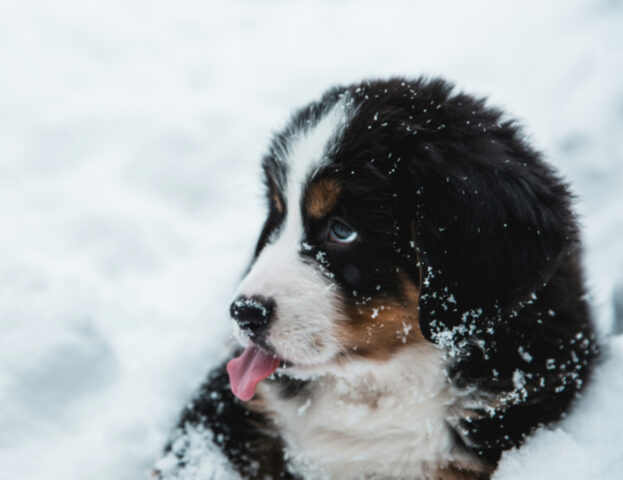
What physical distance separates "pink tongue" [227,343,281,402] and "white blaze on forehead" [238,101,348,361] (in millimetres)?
131

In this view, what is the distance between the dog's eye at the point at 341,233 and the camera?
7.20ft

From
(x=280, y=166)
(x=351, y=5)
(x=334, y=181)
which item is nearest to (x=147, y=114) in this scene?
(x=351, y=5)

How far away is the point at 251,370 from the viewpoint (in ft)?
7.48

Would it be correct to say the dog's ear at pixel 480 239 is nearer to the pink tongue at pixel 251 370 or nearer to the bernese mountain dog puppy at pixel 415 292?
the bernese mountain dog puppy at pixel 415 292

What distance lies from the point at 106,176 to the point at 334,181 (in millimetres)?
3188

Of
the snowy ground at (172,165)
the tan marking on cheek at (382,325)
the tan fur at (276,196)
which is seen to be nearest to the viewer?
the tan marking on cheek at (382,325)

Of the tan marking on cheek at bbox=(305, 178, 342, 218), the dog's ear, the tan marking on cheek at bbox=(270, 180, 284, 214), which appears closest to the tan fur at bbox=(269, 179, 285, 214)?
the tan marking on cheek at bbox=(270, 180, 284, 214)

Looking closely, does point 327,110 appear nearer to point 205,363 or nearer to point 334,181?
point 334,181

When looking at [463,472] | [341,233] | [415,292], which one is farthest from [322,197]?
[463,472]

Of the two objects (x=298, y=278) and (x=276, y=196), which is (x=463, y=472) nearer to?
(x=298, y=278)

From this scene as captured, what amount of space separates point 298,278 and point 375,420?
633 millimetres

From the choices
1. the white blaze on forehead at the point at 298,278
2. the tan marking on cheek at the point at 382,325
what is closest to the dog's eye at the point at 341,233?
the white blaze on forehead at the point at 298,278

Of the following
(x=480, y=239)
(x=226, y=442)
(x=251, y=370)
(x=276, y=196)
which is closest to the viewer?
(x=480, y=239)

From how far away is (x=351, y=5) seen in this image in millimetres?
7414
